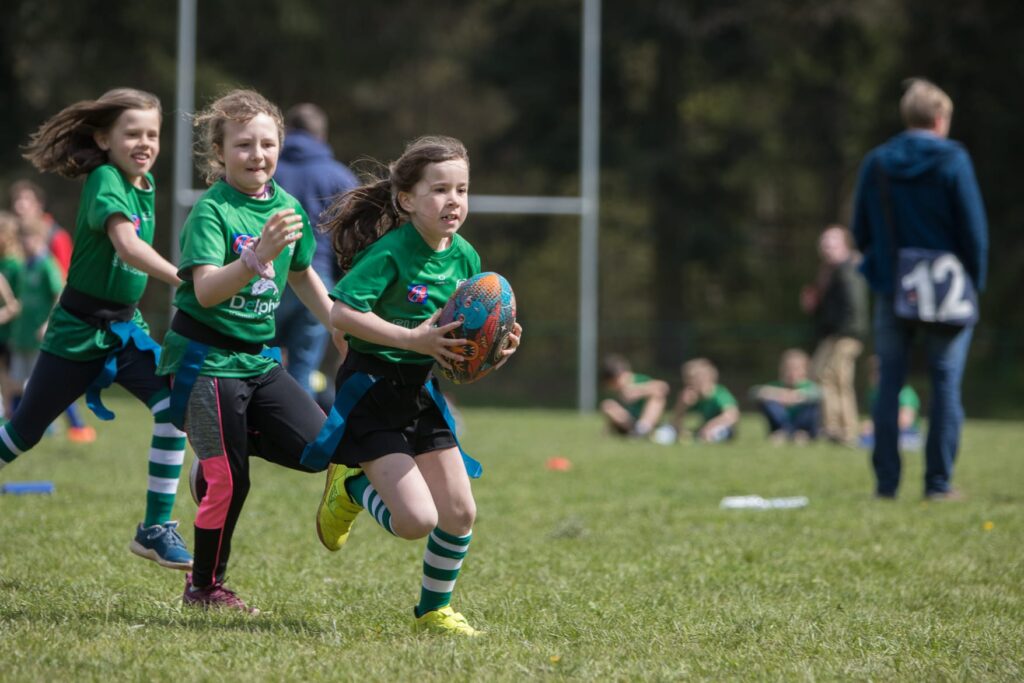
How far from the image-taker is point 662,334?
24.3 m

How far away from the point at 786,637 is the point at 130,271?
2.82 meters

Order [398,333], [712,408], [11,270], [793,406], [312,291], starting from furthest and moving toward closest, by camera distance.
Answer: [793,406], [712,408], [11,270], [312,291], [398,333]

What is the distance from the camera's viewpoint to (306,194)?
8.65 metres

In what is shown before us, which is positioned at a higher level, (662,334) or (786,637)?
(786,637)

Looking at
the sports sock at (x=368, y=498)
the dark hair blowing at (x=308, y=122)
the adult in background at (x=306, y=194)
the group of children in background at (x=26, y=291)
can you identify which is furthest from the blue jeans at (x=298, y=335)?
the sports sock at (x=368, y=498)

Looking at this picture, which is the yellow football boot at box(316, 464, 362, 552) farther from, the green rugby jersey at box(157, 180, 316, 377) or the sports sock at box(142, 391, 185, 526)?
the sports sock at box(142, 391, 185, 526)

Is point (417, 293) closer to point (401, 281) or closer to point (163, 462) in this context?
point (401, 281)

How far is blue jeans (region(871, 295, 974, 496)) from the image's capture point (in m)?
7.82

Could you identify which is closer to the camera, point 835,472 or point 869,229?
point 869,229

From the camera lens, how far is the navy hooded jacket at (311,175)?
8.65 meters

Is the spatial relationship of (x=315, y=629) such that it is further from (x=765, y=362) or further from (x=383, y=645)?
(x=765, y=362)

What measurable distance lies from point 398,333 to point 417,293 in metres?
0.27

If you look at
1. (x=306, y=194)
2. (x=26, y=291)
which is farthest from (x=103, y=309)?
(x=26, y=291)

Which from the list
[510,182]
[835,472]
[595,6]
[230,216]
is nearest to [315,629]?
[230,216]
